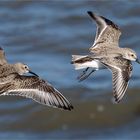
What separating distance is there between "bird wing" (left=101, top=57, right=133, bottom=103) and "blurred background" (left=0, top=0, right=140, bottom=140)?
10.6 ft

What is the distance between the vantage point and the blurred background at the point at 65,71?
9.86 metres

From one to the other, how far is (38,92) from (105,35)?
4.70 feet

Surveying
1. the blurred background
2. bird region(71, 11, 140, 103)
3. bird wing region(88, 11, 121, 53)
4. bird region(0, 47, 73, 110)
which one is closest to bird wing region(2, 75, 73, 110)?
bird region(0, 47, 73, 110)

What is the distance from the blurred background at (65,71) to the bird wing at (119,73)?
324 centimetres

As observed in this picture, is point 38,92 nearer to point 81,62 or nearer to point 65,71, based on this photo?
point 81,62

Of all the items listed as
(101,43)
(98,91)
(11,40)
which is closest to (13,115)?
(98,91)

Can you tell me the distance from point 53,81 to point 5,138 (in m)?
1.48

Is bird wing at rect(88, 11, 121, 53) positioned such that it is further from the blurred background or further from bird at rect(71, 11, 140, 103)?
the blurred background

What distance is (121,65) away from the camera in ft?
20.5

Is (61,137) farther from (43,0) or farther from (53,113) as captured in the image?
(43,0)

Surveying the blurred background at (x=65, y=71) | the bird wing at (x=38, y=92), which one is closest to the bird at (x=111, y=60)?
the bird wing at (x=38, y=92)

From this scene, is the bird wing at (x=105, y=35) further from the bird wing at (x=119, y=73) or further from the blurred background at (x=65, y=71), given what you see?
the blurred background at (x=65, y=71)

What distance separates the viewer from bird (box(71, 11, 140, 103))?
20.2ft

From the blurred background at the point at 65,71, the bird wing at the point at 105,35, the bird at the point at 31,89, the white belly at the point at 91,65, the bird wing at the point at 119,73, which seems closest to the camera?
the bird at the point at 31,89
